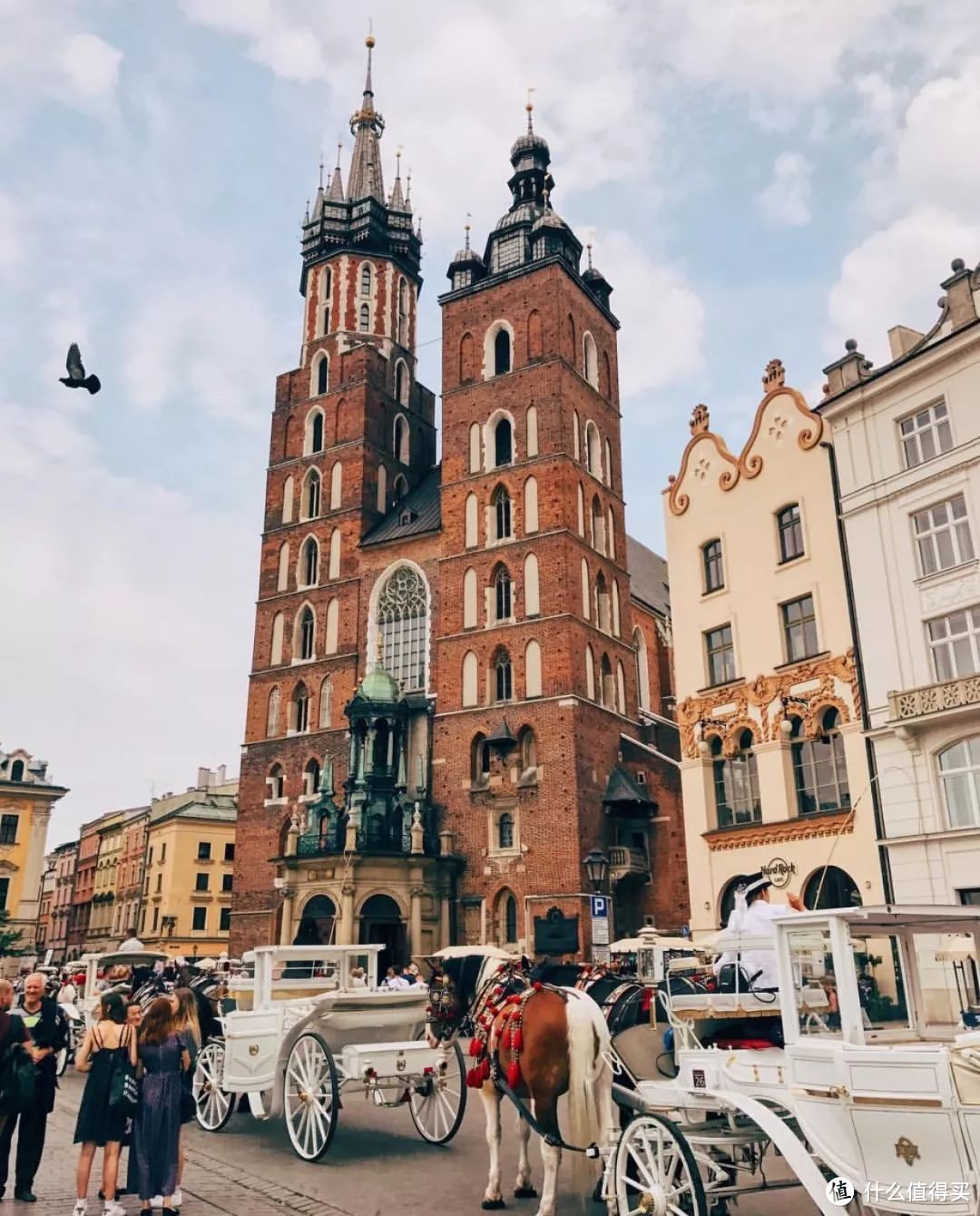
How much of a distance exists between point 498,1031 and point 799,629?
1529cm

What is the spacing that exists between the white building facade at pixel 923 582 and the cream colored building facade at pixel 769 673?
0.57 metres

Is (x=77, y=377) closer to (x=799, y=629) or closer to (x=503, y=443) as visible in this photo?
(x=799, y=629)

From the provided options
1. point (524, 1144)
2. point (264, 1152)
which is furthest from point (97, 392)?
point (524, 1144)

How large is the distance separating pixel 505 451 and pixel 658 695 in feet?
39.3

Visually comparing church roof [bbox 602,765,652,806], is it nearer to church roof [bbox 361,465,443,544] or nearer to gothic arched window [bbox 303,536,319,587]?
church roof [bbox 361,465,443,544]

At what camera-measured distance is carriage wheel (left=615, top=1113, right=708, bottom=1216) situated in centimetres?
593

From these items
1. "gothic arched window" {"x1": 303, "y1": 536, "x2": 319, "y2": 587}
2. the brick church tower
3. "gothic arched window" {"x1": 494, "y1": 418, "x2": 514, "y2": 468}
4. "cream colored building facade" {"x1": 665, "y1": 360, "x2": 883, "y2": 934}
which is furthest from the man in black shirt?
"gothic arched window" {"x1": 303, "y1": 536, "x2": 319, "y2": 587}

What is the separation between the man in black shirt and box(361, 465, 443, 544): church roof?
95.0ft

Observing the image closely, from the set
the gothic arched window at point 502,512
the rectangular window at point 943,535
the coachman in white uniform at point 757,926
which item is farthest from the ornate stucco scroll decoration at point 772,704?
the gothic arched window at point 502,512

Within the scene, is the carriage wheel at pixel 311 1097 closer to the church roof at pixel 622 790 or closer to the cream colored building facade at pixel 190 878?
the church roof at pixel 622 790

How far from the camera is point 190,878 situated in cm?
5847

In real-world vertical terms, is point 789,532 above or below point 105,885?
above

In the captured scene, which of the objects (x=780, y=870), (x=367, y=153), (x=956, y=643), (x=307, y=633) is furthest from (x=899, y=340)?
(x=367, y=153)

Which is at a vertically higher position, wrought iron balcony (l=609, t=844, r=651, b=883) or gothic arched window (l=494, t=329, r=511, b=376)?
gothic arched window (l=494, t=329, r=511, b=376)
